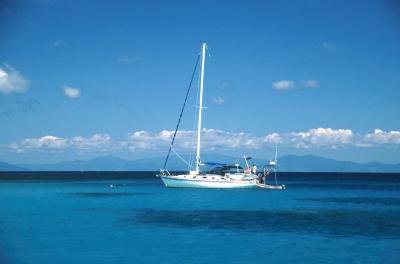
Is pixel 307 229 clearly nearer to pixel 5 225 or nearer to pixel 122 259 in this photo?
pixel 122 259

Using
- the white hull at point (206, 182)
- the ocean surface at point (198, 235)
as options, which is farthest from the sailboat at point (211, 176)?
the ocean surface at point (198, 235)

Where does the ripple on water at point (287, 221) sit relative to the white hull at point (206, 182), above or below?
below

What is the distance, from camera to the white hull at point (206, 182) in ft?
226

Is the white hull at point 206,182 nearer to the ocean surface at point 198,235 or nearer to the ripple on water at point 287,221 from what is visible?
the ocean surface at point 198,235

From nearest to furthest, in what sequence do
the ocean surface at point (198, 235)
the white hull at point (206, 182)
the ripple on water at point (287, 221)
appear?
the ocean surface at point (198, 235), the ripple on water at point (287, 221), the white hull at point (206, 182)

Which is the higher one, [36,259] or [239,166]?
[239,166]

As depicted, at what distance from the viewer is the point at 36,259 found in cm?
2338

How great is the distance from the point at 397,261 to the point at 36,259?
18.1m

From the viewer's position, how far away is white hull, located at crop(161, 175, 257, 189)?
6900 cm

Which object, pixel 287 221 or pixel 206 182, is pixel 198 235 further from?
pixel 206 182

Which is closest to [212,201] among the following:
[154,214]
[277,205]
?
[277,205]

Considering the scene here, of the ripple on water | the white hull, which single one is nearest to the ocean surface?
the ripple on water

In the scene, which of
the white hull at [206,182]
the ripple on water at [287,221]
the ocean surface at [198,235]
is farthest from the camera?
the white hull at [206,182]

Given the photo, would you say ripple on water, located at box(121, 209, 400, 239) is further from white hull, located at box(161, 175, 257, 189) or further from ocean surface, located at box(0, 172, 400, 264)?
white hull, located at box(161, 175, 257, 189)
